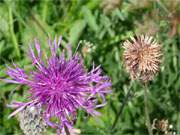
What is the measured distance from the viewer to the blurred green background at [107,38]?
2352 mm

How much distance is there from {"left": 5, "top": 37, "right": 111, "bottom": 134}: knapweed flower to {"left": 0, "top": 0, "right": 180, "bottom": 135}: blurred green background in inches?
23.9

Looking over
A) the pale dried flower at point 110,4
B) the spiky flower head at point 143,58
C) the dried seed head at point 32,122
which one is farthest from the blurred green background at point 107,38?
the spiky flower head at point 143,58

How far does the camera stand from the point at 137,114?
2463mm

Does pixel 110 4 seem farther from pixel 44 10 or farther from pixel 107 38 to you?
pixel 44 10

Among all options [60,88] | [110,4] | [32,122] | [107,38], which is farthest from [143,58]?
[107,38]

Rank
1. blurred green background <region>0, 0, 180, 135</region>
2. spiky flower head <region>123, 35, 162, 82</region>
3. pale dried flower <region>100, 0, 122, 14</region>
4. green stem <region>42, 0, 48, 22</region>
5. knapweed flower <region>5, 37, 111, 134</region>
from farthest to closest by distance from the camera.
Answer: green stem <region>42, 0, 48, 22</region>
pale dried flower <region>100, 0, 122, 14</region>
blurred green background <region>0, 0, 180, 135</region>
spiky flower head <region>123, 35, 162, 82</region>
knapweed flower <region>5, 37, 111, 134</region>

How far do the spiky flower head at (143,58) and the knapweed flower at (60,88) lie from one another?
0.12 m

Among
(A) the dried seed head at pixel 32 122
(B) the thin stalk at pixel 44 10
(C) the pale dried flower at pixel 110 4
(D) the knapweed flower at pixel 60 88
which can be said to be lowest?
(A) the dried seed head at pixel 32 122

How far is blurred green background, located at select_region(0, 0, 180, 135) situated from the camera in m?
2.35

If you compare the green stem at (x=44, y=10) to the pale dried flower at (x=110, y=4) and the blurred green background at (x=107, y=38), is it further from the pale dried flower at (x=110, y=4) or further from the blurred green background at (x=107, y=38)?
the pale dried flower at (x=110, y=4)

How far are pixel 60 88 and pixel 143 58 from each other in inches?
12.0

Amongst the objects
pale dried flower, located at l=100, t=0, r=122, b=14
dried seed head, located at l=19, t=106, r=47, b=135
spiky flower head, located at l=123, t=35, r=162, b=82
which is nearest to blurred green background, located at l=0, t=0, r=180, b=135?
pale dried flower, located at l=100, t=0, r=122, b=14

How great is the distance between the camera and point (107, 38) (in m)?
2.71

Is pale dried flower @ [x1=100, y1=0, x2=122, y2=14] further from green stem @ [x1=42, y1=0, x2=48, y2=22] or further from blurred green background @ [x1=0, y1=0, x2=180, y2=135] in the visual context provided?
green stem @ [x1=42, y1=0, x2=48, y2=22]
